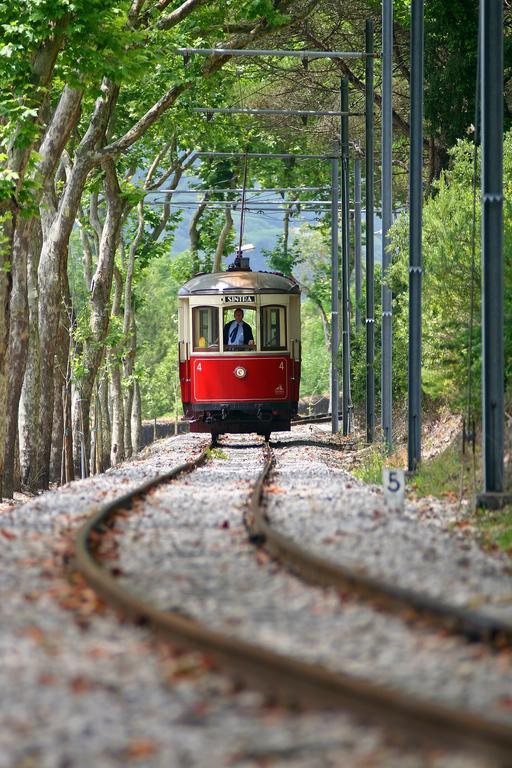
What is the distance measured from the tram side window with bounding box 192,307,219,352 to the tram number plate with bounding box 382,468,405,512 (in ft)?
45.6

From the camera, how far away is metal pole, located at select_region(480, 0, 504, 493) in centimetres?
1401

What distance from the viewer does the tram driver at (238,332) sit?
90.7 feet

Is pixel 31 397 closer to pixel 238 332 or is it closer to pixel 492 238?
pixel 238 332

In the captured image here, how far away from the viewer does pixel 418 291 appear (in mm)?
19234

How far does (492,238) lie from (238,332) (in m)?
13.9

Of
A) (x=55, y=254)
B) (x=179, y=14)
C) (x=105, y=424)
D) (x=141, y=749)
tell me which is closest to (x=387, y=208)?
(x=179, y=14)

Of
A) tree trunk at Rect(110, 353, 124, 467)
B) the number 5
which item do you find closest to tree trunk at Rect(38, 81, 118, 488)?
tree trunk at Rect(110, 353, 124, 467)

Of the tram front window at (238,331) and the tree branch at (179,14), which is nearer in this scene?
the tree branch at (179,14)

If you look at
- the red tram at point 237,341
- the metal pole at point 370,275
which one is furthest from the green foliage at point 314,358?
the red tram at point 237,341

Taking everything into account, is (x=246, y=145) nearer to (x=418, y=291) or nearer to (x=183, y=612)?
(x=418, y=291)

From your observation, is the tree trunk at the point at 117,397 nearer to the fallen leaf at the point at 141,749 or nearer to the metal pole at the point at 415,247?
the metal pole at the point at 415,247

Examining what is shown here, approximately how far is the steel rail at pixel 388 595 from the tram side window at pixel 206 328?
58.0 feet

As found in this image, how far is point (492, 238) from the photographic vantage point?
14094 millimetres

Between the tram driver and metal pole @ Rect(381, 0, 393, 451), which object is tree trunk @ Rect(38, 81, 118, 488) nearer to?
the tram driver
